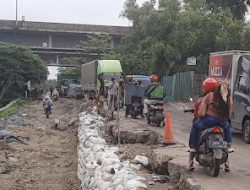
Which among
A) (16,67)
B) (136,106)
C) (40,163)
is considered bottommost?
(40,163)

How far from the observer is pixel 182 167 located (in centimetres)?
963

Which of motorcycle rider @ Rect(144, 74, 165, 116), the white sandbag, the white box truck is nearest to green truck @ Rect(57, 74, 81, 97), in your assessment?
motorcycle rider @ Rect(144, 74, 165, 116)

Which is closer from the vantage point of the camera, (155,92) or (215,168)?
(215,168)

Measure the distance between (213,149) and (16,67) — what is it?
49.1 m

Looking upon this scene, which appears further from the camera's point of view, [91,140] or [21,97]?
[21,97]

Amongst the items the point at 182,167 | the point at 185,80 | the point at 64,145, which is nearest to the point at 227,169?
the point at 182,167

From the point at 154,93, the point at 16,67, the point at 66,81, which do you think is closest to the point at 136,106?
the point at 154,93

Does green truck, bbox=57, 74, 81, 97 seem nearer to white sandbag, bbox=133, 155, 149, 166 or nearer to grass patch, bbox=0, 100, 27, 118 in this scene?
grass patch, bbox=0, 100, 27, 118

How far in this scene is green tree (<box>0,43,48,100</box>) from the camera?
55.2m

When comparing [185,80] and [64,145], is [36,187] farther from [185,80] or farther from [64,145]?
[185,80]

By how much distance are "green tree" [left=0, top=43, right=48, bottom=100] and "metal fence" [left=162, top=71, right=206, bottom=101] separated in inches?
875

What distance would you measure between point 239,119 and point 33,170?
20.2 ft

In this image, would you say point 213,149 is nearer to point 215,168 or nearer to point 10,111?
point 215,168

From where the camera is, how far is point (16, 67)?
56.1 meters
